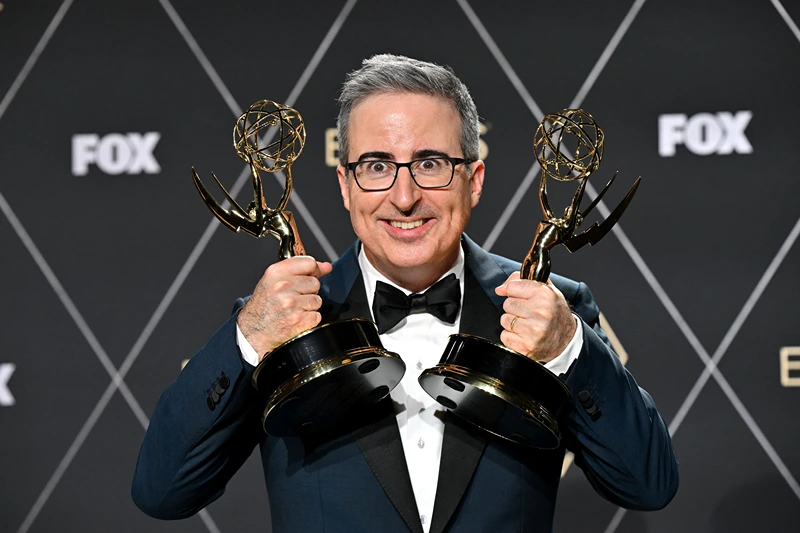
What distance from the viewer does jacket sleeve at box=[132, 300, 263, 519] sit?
174cm

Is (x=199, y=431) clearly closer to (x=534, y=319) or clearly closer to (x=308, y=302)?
(x=308, y=302)

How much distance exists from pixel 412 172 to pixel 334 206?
1.30 metres

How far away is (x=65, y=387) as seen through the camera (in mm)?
3227

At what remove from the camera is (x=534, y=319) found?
1.62 meters

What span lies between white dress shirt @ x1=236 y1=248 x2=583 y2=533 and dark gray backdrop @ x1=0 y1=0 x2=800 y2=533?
43.9 inches

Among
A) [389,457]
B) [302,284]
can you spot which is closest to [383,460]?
[389,457]

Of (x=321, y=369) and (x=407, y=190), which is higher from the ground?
(x=407, y=190)

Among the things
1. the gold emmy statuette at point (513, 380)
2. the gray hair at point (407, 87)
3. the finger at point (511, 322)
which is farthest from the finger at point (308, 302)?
the gray hair at point (407, 87)

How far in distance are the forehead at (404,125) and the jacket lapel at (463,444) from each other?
32cm

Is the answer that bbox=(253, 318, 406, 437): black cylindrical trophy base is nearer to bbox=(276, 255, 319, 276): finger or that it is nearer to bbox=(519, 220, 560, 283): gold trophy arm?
bbox=(276, 255, 319, 276): finger

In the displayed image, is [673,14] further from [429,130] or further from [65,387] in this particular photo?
[65,387]

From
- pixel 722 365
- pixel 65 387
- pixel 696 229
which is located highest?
pixel 696 229

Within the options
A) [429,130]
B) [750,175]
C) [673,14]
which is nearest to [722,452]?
[750,175]

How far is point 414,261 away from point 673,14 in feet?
5.27
